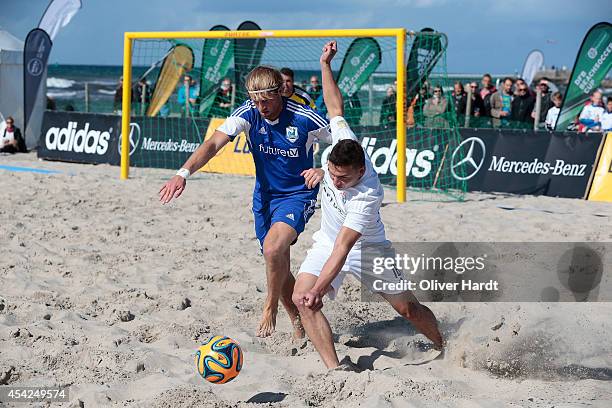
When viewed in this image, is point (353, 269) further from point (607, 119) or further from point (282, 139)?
point (607, 119)

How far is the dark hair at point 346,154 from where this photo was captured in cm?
385

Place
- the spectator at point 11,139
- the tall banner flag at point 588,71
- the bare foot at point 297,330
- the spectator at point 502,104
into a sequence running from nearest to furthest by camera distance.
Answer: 1. the bare foot at point 297,330
2. the tall banner flag at point 588,71
3. the spectator at point 502,104
4. the spectator at point 11,139

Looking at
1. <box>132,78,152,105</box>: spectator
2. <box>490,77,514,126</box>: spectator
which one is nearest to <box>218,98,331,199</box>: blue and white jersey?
<box>490,77,514,126</box>: spectator

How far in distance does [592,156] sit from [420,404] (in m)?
7.93

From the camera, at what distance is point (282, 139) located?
4793 mm

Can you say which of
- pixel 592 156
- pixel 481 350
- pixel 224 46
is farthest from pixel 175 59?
pixel 481 350

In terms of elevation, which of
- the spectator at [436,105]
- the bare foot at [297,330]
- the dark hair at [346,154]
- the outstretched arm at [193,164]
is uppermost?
the spectator at [436,105]

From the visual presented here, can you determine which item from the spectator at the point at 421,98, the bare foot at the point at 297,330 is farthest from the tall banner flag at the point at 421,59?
the bare foot at the point at 297,330

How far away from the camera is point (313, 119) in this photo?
188 inches

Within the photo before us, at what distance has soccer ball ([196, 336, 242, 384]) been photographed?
3803mm

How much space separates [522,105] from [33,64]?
10027 mm

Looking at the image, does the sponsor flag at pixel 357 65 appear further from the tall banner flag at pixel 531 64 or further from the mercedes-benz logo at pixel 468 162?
the tall banner flag at pixel 531 64

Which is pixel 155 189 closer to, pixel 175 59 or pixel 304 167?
pixel 175 59

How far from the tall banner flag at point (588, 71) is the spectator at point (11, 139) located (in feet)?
32.3
